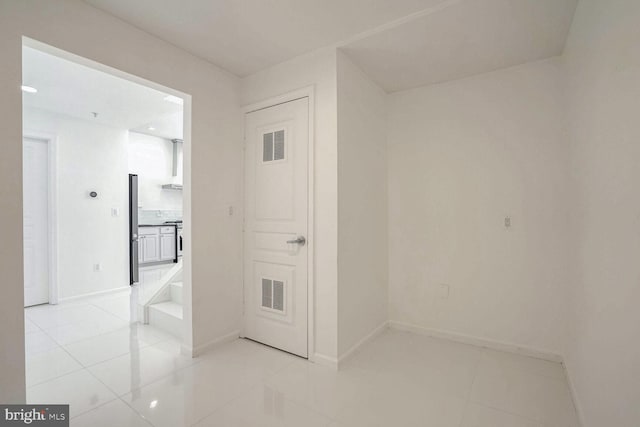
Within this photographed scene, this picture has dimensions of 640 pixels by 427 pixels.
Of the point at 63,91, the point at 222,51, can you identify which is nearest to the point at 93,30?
the point at 222,51

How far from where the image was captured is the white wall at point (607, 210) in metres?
1.10

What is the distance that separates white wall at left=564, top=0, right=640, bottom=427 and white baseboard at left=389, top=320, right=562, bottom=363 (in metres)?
0.53

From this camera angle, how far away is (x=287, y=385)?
7.02ft

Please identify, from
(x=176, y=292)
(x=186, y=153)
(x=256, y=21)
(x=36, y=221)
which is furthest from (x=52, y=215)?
(x=256, y=21)

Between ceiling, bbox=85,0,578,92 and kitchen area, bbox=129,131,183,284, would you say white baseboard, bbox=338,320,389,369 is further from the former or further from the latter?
kitchen area, bbox=129,131,183,284

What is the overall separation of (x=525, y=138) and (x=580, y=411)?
2051 mm

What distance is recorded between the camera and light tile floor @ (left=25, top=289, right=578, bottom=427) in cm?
179

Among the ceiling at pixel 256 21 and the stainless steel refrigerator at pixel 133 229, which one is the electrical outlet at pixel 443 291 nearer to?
the ceiling at pixel 256 21

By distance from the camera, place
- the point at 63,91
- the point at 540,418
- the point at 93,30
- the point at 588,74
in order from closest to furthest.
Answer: the point at 588,74 → the point at 540,418 → the point at 93,30 → the point at 63,91

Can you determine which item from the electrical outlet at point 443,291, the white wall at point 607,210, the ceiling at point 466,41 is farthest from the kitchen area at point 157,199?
the white wall at point 607,210

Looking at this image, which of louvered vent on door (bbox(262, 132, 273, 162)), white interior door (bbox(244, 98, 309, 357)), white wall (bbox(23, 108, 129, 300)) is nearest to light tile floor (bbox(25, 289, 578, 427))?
white interior door (bbox(244, 98, 309, 357))

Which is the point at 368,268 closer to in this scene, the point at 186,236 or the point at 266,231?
the point at 266,231

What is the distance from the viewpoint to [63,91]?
3426 mm

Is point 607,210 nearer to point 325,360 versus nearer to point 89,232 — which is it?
point 325,360
